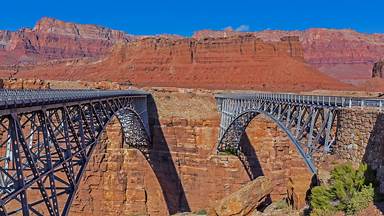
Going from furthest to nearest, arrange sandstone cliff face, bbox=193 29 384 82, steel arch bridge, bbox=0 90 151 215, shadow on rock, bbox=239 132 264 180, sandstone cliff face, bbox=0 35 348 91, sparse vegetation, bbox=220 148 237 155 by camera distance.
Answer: sandstone cliff face, bbox=193 29 384 82
sandstone cliff face, bbox=0 35 348 91
sparse vegetation, bbox=220 148 237 155
shadow on rock, bbox=239 132 264 180
steel arch bridge, bbox=0 90 151 215

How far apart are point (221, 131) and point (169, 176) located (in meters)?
7.13

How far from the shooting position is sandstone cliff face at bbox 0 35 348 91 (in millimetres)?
90544

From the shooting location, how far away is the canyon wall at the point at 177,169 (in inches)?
1803

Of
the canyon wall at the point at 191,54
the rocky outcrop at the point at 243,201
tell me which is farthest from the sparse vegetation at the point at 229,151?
the canyon wall at the point at 191,54

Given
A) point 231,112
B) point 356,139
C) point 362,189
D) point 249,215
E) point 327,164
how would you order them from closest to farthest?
point 362,189
point 356,139
point 327,164
point 249,215
point 231,112

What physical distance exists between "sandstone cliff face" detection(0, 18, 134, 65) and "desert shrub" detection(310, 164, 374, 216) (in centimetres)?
16281

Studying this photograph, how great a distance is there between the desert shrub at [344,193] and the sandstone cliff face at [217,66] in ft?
228

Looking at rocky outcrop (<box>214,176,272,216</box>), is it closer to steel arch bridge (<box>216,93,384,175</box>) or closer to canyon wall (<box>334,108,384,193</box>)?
steel arch bridge (<box>216,93,384,175</box>)

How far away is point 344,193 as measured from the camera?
15508 mm

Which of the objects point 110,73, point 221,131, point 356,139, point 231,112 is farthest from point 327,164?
point 110,73

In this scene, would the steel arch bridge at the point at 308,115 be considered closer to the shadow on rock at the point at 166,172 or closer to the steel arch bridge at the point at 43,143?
the steel arch bridge at the point at 43,143

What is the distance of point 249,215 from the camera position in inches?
928

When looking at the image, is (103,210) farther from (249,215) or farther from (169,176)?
(249,215)

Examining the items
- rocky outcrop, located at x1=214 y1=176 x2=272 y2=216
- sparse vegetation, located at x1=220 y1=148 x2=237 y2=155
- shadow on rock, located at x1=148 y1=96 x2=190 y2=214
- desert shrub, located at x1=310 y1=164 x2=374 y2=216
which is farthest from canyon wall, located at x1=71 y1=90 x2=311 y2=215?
desert shrub, located at x1=310 y1=164 x2=374 y2=216
